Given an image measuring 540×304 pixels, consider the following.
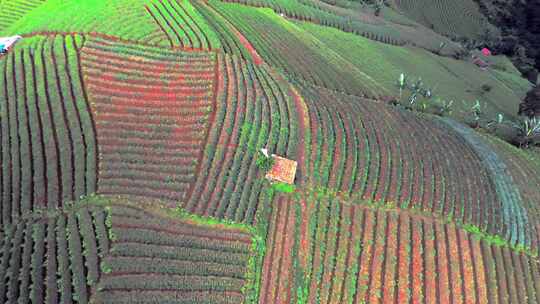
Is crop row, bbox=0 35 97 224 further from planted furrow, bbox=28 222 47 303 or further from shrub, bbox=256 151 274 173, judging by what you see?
shrub, bbox=256 151 274 173

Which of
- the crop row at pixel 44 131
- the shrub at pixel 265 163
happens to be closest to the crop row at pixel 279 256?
the shrub at pixel 265 163

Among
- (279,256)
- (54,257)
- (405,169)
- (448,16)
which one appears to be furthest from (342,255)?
(448,16)

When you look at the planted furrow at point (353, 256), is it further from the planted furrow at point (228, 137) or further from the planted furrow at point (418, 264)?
the planted furrow at point (228, 137)

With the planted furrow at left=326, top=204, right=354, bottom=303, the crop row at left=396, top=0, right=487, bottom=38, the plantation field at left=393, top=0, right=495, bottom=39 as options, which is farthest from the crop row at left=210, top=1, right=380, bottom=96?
the crop row at left=396, top=0, right=487, bottom=38

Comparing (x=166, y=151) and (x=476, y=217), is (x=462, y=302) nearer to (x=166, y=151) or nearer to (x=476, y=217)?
(x=476, y=217)

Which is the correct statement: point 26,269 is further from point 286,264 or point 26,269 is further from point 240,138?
point 240,138

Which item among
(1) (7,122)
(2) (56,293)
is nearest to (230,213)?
(2) (56,293)
